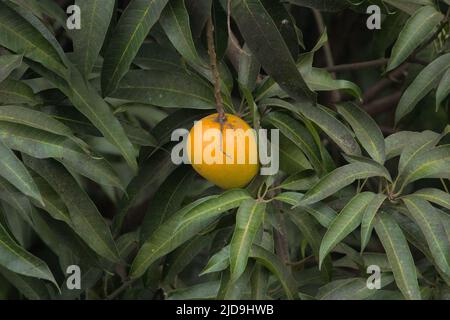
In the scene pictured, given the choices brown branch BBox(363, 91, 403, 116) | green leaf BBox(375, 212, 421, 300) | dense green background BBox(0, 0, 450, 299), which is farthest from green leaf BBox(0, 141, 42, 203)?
brown branch BBox(363, 91, 403, 116)

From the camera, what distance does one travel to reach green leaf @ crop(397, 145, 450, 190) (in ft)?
3.64

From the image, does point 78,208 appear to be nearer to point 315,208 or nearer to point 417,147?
point 315,208

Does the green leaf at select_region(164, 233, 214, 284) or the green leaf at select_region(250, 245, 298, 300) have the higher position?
the green leaf at select_region(164, 233, 214, 284)

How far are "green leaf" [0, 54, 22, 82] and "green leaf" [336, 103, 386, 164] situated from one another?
1.46ft

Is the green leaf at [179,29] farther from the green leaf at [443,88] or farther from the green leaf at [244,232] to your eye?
the green leaf at [443,88]

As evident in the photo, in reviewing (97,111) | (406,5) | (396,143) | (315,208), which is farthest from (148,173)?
(406,5)

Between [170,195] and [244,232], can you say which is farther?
[170,195]

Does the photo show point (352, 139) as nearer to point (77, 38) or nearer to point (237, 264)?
point (237, 264)

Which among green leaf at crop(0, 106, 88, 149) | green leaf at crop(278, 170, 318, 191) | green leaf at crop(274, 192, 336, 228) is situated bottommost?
green leaf at crop(274, 192, 336, 228)

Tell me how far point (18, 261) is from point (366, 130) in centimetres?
50

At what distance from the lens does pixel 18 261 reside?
101cm

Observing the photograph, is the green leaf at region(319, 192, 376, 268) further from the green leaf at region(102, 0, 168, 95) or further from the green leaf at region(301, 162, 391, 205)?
the green leaf at region(102, 0, 168, 95)

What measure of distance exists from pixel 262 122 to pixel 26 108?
319 millimetres

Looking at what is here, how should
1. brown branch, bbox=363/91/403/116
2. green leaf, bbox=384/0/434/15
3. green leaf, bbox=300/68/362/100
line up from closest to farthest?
green leaf, bbox=300/68/362/100 < green leaf, bbox=384/0/434/15 < brown branch, bbox=363/91/403/116
